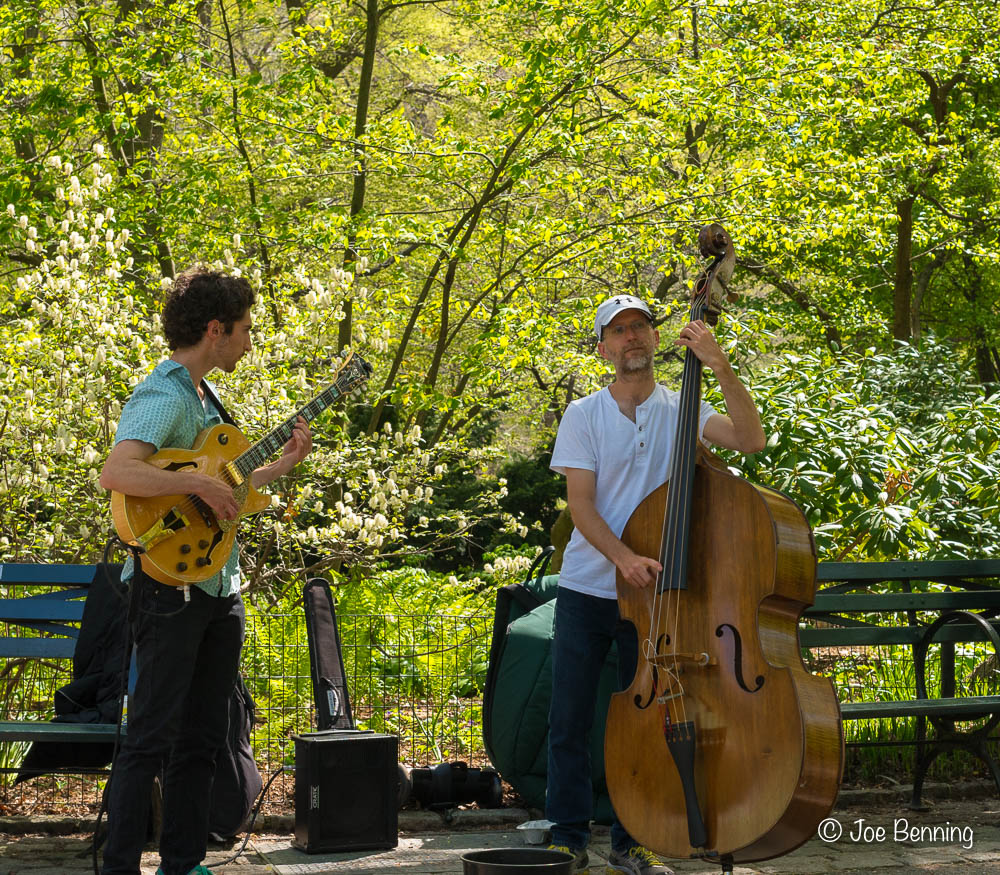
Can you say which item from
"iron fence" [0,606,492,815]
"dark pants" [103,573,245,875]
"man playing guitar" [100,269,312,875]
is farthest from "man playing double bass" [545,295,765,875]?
"iron fence" [0,606,492,815]

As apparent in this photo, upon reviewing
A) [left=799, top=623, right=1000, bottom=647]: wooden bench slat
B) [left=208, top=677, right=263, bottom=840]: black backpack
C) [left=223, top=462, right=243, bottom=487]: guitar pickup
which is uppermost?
[left=223, top=462, right=243, bottom=487]: guitar pickup

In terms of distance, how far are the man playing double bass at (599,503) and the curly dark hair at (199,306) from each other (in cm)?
124

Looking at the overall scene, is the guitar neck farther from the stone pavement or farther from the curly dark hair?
the stone pavement

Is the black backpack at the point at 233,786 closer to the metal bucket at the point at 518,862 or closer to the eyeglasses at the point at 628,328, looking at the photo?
the metal bucket at the point at 518,862

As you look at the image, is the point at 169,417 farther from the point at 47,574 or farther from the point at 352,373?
the point at 47,574

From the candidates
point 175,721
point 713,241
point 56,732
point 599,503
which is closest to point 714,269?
point 713,241

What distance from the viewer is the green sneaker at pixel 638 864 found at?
396 centimetres

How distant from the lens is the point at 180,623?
3.68 m

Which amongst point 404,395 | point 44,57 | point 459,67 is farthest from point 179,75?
point 404,395

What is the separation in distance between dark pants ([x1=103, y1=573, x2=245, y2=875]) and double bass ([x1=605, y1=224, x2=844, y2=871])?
4.32 feet

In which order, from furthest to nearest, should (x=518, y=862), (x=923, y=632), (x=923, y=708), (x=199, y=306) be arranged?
(x=923, y=632), (x=923, y=708), (x=199, y=306), (x=518, y=862)

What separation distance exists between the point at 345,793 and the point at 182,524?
1.45 meters

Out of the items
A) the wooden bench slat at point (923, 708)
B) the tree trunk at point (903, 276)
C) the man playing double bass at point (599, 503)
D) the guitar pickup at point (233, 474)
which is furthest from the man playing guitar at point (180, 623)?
the tree trunk at point (903, 276)

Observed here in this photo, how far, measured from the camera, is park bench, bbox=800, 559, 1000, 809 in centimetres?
510
